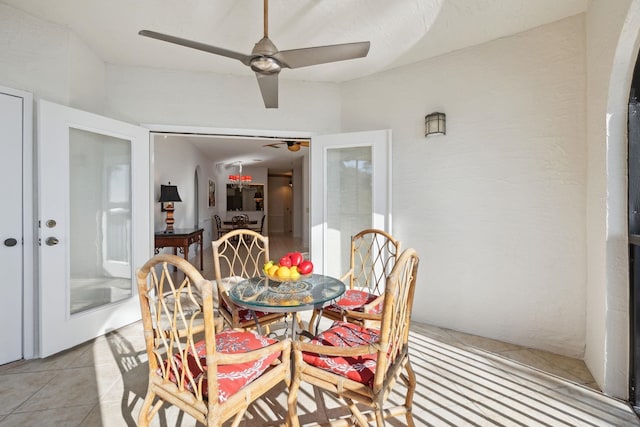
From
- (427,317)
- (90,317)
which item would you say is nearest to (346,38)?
(427,317)

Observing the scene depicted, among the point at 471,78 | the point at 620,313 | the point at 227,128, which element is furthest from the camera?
the point at 227,128

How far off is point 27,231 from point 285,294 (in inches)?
85.8

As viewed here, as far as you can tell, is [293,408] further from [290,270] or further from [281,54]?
[281,54]

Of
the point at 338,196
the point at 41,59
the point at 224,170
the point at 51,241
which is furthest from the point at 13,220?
the point at 224,170

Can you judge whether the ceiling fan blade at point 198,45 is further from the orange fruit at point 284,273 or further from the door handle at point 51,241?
the door handle at point 51,241

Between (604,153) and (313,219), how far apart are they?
8.02ft

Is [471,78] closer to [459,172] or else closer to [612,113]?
[459,172]

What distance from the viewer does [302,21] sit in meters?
2.36

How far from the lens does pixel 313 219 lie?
335 centimetres

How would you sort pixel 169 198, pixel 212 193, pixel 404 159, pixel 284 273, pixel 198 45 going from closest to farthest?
pixel 198 45 → pixel 284 273 → pixel 404 159 → pixel 169 198 → pixel 212 193

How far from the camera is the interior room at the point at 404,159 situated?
6.23 feet

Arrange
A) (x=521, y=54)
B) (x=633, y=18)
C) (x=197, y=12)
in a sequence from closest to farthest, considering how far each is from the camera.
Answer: (x=633, y=18) < (x=197, y=12) < (x=521, y=54)

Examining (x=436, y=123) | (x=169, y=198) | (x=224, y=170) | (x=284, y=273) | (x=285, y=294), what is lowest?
(x=285, y=294)

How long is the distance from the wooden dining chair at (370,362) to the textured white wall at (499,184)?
5.36ft
